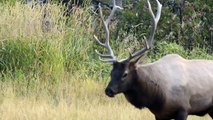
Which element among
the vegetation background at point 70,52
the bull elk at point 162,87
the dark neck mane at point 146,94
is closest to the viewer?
the bull elk at point 162,87

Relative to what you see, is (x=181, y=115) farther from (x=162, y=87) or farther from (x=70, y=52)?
(x=70, y=52)

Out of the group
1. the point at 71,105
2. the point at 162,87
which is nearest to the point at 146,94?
the point at 162,87

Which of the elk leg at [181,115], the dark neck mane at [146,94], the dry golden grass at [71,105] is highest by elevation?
the dark neck mane at [146,94]

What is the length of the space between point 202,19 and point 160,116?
708 centimetres

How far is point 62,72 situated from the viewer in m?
12.6

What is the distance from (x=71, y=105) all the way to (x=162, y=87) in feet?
8.69

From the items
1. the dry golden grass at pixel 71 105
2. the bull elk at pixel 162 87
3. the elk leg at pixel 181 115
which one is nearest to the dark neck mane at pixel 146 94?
the bull elk at pixel 162 87

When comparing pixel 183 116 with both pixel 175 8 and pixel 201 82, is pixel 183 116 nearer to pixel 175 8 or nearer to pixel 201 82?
pixel 201 82

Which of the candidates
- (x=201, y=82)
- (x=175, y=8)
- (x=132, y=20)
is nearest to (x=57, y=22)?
(x=132, y=20)

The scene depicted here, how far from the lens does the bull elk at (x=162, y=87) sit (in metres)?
8.69

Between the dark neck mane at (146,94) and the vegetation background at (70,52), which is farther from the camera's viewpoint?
the vegetation background at (70,52)

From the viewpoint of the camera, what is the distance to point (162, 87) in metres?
8.84

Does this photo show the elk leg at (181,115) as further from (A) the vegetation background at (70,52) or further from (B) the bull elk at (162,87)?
(A) the vegetation background at (70,52)

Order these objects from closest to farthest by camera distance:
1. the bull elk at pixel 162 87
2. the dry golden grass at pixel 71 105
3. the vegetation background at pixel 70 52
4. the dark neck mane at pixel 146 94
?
the bull elk at pixel 162 87 < the dark neck mane at pixel 146 94 < the dry golden grass at pixel 71 105 < the vegetation background at pixel 70 52
